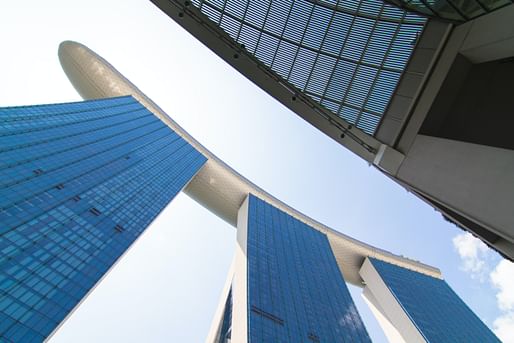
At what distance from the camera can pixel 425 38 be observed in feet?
36.6

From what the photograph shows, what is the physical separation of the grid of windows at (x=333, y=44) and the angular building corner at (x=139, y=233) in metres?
19.5

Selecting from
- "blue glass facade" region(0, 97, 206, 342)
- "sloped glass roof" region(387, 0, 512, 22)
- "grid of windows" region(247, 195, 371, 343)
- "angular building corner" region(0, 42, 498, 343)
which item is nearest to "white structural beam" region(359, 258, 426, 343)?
"angular building corner" region(0, 42, 498, 343)

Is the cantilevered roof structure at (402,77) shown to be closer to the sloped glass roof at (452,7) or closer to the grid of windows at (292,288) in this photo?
the sloped glass roof at (452,7)

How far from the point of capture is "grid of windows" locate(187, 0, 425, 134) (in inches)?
468

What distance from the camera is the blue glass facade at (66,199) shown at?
20016mm

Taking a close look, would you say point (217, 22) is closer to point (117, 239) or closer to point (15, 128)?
point (117, 239)

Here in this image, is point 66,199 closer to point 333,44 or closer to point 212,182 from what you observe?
point 333,44

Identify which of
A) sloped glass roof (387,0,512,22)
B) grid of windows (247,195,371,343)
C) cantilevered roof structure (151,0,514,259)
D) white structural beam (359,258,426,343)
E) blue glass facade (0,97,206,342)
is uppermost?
sloped glass roof (387,0,512,22)

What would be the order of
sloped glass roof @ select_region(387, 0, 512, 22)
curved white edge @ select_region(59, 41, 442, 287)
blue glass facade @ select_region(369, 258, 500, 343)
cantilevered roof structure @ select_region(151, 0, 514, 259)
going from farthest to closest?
1. curved white edge @ select_region(59, 41, 442, 287)
2. blue glass facade @ select_region(369, 258, 500, 343)
3. cantilevered roof structure @ select_region(151, 0, 514, 259)
4. sloped glass roof @ select_region(387, 0, 512, 22)

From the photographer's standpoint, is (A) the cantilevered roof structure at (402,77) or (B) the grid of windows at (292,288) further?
(B) the grid of windows at (292,288)

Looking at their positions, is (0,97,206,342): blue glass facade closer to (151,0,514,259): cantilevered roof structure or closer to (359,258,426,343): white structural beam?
(151,0,514,259): cantilevered roof structure

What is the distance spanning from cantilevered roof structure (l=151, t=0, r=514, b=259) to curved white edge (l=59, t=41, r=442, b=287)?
4492 cm

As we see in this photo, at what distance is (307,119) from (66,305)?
19246mm

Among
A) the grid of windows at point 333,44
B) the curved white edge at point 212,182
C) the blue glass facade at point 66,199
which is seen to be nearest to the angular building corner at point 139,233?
the blue glass facade at point 66,199
